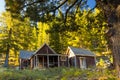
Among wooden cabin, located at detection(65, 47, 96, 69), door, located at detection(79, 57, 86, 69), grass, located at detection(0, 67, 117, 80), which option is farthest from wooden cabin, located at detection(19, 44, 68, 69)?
grass, located at detection(0, 67, 117, 80)

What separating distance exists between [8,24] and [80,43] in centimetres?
1671

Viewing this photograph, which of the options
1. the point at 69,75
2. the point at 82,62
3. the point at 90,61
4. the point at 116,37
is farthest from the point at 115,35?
the point at 90,61

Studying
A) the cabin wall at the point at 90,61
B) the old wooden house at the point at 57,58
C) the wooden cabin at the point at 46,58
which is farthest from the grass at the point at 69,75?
the cabin wall at the point at 90,61

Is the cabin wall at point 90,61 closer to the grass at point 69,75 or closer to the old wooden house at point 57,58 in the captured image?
the old wooden house at point 57,58

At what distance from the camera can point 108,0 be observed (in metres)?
7.26

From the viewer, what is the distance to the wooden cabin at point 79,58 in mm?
36344

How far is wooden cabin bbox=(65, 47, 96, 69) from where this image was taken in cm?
3634

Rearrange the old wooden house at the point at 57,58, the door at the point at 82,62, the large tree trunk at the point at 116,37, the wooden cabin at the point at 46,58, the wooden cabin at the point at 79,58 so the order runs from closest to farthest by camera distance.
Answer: the large tree trunk at the point at 116,37 < the wooden cabin at the point at 46,58 < the old wooden house at the point at 57,58 < the wooden cabin at the point at 79,58 < the door at the point at 82,62

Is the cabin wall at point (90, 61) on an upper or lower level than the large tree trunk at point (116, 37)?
lower

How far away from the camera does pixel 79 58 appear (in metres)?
36.8

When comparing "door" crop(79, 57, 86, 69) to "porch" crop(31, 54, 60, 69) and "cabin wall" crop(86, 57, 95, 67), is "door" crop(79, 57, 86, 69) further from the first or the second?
"porch" crop(31, 54, 60, 69)

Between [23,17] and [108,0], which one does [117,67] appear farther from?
[23,17]

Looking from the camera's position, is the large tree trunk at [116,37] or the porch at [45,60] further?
the porch at [45,60]

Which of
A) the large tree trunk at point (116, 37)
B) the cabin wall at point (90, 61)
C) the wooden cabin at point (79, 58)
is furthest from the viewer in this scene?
the cabin wall at point (90, 61)
